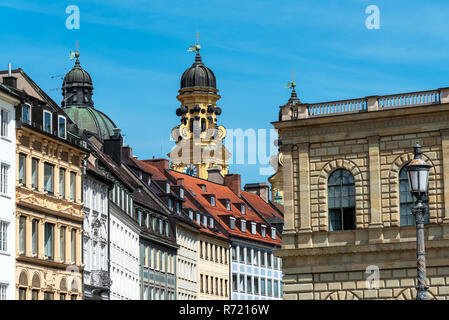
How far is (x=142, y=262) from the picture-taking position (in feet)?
299

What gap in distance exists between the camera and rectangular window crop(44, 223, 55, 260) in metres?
Answer: 63.6

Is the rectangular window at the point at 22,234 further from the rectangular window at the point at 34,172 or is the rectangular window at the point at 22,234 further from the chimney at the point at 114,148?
the chimney at the point at 114,148

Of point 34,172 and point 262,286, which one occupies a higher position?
point 34,172

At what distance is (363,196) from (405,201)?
2.34 metres

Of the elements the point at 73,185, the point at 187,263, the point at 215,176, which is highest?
the point at 215,176

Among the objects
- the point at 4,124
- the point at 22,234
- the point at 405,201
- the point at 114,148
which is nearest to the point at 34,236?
the point at 22,234

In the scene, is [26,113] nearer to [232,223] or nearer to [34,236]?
[34,236]

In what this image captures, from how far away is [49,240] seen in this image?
64.2m

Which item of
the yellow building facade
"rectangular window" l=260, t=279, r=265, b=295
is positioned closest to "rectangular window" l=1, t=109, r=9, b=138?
the yellow building facade

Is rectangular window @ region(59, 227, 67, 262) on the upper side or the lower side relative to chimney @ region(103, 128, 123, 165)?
lower

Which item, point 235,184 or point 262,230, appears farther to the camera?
point 235,184

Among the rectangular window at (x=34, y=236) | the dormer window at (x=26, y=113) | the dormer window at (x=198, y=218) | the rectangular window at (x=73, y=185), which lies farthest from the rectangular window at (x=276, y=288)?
the dormer window at (x=26, y=113)

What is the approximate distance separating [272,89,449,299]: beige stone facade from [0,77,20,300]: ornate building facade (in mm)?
14663

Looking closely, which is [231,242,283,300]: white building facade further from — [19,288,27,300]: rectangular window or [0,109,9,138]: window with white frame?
[0,109,9,138]: window with white frame
